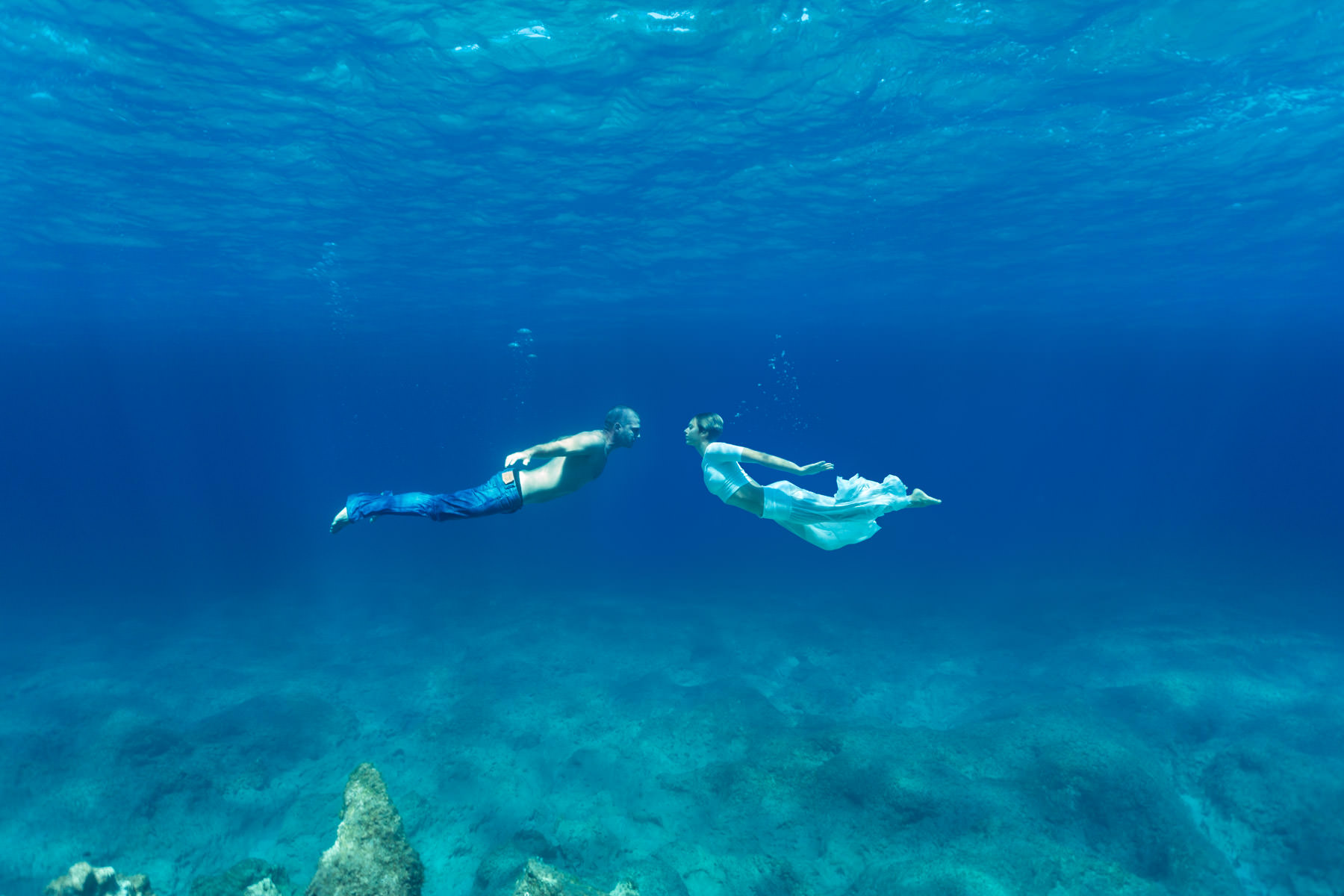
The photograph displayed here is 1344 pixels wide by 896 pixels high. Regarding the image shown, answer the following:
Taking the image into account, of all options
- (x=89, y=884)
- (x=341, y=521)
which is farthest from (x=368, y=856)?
(x=341, y=521)

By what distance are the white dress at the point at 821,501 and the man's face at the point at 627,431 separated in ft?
3.01

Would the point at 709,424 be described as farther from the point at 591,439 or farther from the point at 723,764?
the point at 723,764

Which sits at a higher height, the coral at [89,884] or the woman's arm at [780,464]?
the woman's arm at [780,464]

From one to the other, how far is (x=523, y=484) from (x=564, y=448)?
3.95 feet

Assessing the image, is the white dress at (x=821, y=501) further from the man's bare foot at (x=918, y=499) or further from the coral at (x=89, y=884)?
→ the coral at (x=89, y=884)

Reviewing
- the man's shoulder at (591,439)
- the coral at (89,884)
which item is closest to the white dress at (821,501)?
the man's shoulder at (591,439)

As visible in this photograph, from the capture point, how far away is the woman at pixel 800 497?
7.36 meters

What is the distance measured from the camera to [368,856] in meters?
4.69

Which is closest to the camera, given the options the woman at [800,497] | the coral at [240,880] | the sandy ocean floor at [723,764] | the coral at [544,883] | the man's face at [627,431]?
the coral at [544,883]

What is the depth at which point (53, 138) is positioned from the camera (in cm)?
1602

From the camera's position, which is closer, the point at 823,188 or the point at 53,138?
the point at 53,138

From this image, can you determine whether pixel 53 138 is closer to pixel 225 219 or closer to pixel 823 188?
pixel 225 219

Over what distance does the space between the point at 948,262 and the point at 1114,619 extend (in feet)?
50.6

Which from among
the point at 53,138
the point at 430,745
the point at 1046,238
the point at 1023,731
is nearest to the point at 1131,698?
the point at 1023,731
